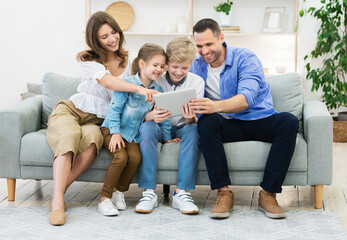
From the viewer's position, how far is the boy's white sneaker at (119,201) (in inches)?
102

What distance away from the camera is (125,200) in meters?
2.80

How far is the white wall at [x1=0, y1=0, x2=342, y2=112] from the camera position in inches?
212

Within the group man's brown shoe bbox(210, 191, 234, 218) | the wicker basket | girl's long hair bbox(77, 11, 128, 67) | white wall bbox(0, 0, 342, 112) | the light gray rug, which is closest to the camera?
the light gray rug

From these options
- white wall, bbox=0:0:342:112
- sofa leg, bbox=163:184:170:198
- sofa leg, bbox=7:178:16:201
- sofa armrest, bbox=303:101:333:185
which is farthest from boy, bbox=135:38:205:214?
white wall, bbox=0:0:342:112

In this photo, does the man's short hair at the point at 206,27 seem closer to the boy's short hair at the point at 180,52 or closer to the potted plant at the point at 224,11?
the boy's short hair at the point at 180,52

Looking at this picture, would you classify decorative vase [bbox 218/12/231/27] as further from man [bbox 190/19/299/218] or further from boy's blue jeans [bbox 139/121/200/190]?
boy's blue jeans [bbox 139/121/200/190]

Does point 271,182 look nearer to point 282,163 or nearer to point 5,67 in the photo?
point 282,163

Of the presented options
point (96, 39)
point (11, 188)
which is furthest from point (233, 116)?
point (11, 188)

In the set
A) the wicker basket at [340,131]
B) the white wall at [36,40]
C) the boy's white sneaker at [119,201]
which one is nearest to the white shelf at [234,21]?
the white wall at [36,40]

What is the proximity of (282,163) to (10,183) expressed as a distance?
4.82 feet

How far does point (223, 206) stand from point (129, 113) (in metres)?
0.69

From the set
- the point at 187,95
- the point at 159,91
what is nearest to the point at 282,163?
the point at 187,95

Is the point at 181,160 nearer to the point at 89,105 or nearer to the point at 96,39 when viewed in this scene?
the point at 89,105

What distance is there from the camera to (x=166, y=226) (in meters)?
2.34
